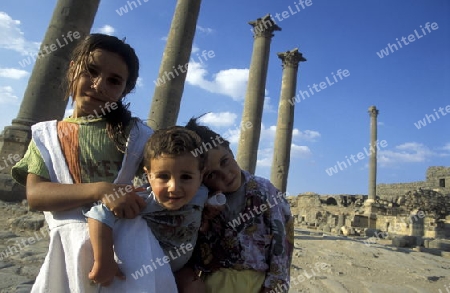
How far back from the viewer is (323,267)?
650 centimetres

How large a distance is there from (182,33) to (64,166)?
9.23 metres

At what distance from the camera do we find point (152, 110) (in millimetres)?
9781

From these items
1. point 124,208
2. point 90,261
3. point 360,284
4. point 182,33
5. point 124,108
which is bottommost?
point 360,284

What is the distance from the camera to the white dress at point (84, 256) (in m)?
1.44

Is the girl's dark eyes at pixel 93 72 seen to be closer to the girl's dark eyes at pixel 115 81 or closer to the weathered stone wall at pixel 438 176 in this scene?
the girl's dark eyes at pixel 115 81

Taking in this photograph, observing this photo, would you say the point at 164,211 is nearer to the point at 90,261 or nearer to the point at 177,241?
the point at 177,241

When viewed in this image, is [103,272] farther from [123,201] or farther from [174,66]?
[174,66]

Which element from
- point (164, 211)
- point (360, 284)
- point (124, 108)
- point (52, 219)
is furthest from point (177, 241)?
point (360, 284)

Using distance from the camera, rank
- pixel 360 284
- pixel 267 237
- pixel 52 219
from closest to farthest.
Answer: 1. pixel 52 219
2. pixel 267 237
3. pixel 360 284

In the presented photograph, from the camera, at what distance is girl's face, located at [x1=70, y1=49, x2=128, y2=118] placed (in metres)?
1.72

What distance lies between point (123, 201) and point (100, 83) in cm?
63

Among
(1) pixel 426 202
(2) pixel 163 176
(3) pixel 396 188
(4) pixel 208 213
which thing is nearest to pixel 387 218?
(1) pixel 426 202

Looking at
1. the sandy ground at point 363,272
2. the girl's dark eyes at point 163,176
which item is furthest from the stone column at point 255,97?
the girl's dark eyes at point 163,176

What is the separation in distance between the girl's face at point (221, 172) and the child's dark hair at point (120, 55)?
0.52m
